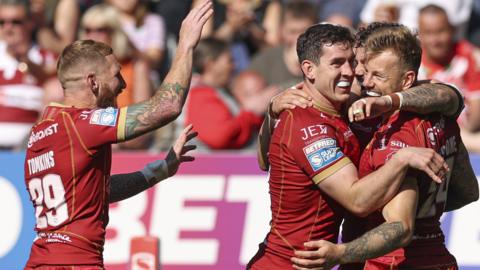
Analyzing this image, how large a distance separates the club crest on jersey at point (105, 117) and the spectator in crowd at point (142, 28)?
570cm

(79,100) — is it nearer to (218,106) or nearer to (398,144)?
(398,144)

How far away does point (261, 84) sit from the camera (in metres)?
11.9

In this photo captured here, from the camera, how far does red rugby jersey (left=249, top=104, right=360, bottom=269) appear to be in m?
6.71

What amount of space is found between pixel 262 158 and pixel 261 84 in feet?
14.4

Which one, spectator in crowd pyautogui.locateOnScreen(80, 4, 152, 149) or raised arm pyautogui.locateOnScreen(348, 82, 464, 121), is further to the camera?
spectator in crowd pyautogui.locateOnScreen(80, 4, 152, 149)

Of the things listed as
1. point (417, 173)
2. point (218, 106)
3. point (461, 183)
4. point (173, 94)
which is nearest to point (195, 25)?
point (173, 94)

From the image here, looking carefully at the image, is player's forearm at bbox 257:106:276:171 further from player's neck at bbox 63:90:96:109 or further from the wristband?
player's neck at bbox 63:90:96:109

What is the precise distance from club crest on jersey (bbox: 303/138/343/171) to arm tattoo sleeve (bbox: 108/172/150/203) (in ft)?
4.84

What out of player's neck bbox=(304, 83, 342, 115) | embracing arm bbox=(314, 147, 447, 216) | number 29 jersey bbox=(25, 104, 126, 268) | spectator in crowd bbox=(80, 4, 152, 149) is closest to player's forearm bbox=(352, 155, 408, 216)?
embracing arm bbox=(314, 147, 447, 216)

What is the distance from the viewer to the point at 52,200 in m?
7.02

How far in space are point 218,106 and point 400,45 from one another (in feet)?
14.9

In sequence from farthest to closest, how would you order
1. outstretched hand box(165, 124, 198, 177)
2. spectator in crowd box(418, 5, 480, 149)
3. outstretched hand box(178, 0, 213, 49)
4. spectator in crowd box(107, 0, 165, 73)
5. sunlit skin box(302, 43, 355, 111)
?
spectator in crowd box(107, 0, 165, 73) < spectator in crowd box(418, 5, 480, 149) < outstretched hand box(165, 124, 198, 177) < outstretched hand box(178, 0, 213, 49) < sunlit skin box(302, 43, 355, 111)

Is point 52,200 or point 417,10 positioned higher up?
point 417,10

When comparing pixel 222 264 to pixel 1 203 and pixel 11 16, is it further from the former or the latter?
pixel 11 16
